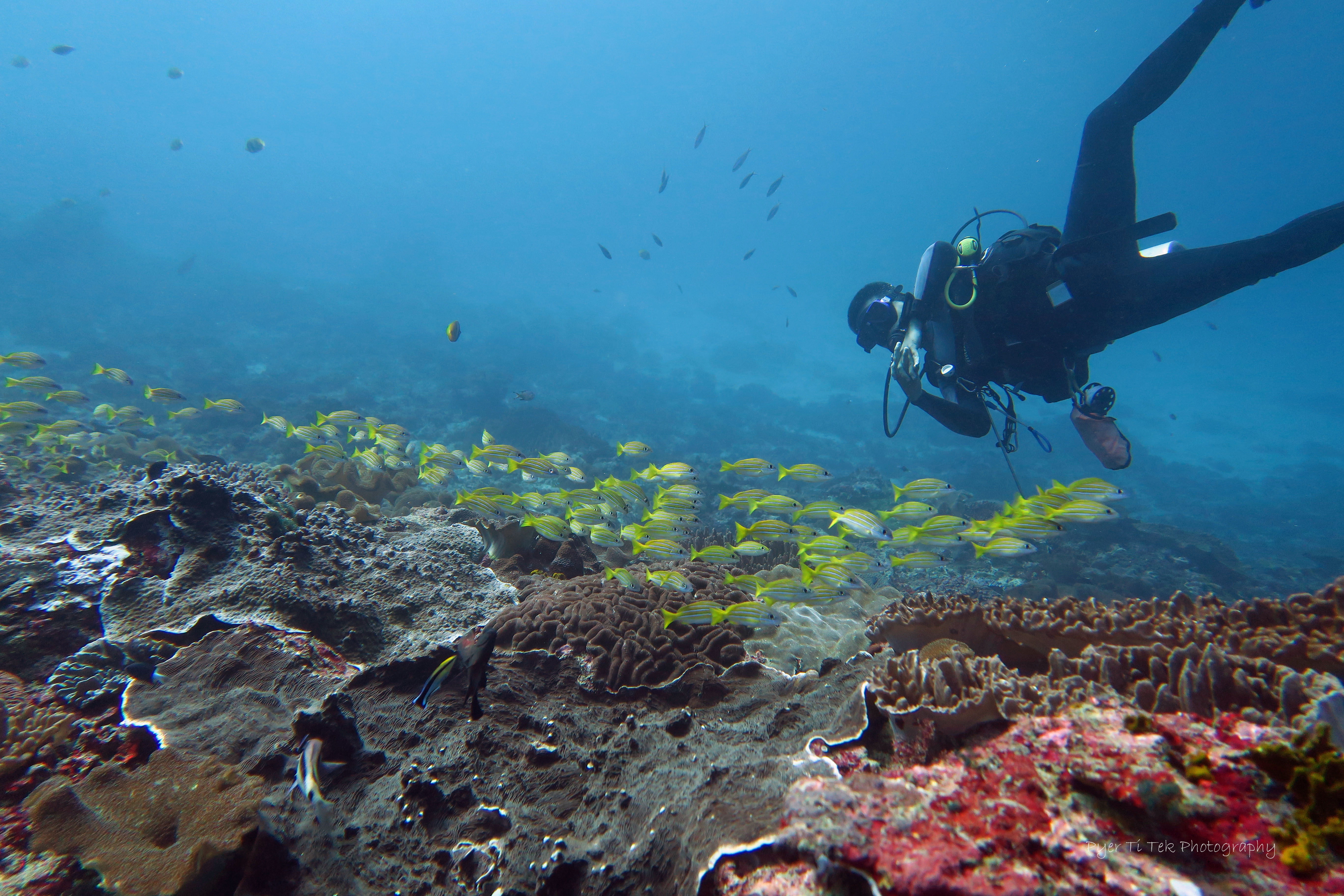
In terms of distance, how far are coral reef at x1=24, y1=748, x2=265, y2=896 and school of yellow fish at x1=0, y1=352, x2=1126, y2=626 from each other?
272cm

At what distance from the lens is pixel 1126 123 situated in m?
7.11

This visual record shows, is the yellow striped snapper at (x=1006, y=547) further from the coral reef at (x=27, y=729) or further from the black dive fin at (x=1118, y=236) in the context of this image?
the coral reef at (x=27, y=729)

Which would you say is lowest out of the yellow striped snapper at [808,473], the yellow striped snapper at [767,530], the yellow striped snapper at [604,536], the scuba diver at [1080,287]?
the yellow striped snapper at [604,536]

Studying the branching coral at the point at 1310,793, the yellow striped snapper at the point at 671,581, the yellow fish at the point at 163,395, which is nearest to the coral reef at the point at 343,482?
the yellow fish at the point at 163,395

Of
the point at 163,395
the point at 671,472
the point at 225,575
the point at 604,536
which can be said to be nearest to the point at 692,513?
the point at 671,472

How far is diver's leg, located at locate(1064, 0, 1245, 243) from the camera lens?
22.4ft

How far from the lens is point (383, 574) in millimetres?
4172

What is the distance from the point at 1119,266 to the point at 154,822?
10452 millimetres

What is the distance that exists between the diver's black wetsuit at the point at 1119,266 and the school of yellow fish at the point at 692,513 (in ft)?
6.41

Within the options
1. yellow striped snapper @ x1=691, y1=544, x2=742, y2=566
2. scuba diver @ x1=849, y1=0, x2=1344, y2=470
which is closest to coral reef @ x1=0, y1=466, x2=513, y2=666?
yellow striped snapper @ x1=691, y1=544, x2=742, y2=566

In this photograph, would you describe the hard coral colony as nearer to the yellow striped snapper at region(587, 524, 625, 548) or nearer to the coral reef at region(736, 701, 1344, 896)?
the coral reef at region(736, 701, 1344, 896)

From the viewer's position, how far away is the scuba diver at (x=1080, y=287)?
6688 millimetres

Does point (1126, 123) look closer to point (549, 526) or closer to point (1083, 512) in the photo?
point (1083, 512)

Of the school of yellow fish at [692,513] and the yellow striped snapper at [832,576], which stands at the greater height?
the school of yellow fish at [692,513]
